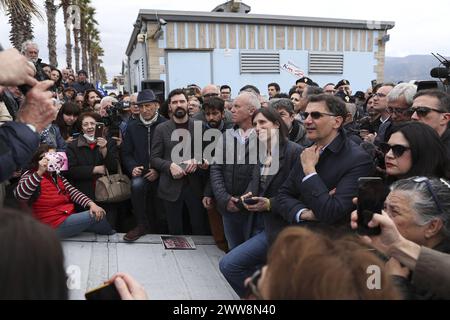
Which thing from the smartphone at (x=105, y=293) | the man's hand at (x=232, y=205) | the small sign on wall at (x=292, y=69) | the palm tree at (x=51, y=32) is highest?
the palm tree at (x=51, y=32)

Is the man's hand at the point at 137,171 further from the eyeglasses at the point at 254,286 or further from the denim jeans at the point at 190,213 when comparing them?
Answer: the eyeglasses at the point at 254,286

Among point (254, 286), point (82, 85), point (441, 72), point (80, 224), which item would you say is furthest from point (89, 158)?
point (82, 85)

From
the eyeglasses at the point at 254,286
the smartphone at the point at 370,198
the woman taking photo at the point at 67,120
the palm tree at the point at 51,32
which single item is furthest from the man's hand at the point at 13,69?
the palm tree at the point at 51,32

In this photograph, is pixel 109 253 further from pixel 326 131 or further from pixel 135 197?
pixel 326 131

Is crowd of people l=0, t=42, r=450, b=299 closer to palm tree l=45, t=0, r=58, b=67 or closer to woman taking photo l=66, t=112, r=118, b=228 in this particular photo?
woman taking photo l=66, t=112, r=118, b=228

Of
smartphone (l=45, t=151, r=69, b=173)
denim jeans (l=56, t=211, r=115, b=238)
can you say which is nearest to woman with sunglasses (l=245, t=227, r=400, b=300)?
smartphone (l=45, t=151, r=69, b=173)

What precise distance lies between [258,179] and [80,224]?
2019mm

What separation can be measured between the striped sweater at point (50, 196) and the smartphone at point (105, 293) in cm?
279

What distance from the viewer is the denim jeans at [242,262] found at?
10.6 feet

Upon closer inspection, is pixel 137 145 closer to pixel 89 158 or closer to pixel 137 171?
pixel 137 171

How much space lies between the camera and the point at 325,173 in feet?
9.49

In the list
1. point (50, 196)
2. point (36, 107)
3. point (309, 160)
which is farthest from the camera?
point (50, 196)

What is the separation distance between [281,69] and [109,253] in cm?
1180
